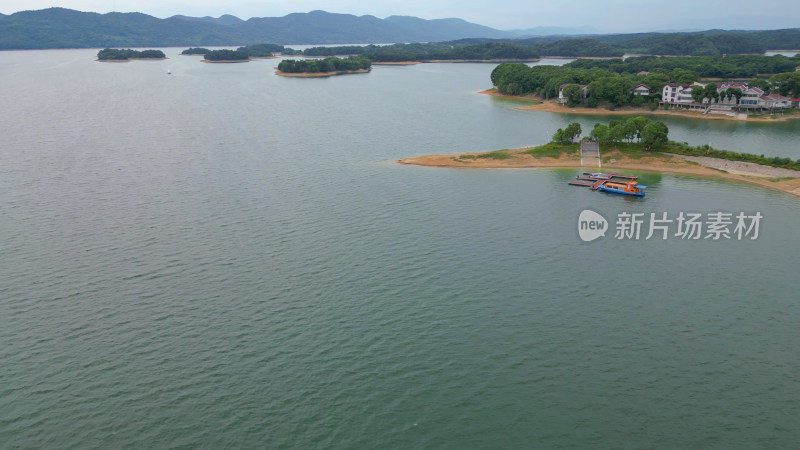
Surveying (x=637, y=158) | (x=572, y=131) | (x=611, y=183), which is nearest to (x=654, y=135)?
(x=637, y=158)

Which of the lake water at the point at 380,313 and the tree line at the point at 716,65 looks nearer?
the lake water at the point at 380,313

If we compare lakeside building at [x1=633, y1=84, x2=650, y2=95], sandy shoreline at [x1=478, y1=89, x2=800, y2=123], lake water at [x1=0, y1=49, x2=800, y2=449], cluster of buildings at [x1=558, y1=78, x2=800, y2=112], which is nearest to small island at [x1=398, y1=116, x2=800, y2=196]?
lake water at [x1=0, y1=49, x2=800, y2=449]

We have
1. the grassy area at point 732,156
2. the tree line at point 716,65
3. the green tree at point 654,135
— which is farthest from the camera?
the tree line at point 716,65

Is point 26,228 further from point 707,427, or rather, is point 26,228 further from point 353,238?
point 707,427

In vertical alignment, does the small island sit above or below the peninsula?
below

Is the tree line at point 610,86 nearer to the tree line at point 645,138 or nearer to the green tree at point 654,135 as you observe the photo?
the tree line at point 645,138

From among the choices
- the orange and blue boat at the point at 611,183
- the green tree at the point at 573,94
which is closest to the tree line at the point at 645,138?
the orange and blue boat at the point at 611,183

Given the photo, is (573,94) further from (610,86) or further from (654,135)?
(654,135)

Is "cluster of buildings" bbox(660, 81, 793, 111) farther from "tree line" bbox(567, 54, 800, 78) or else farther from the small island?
the small island
